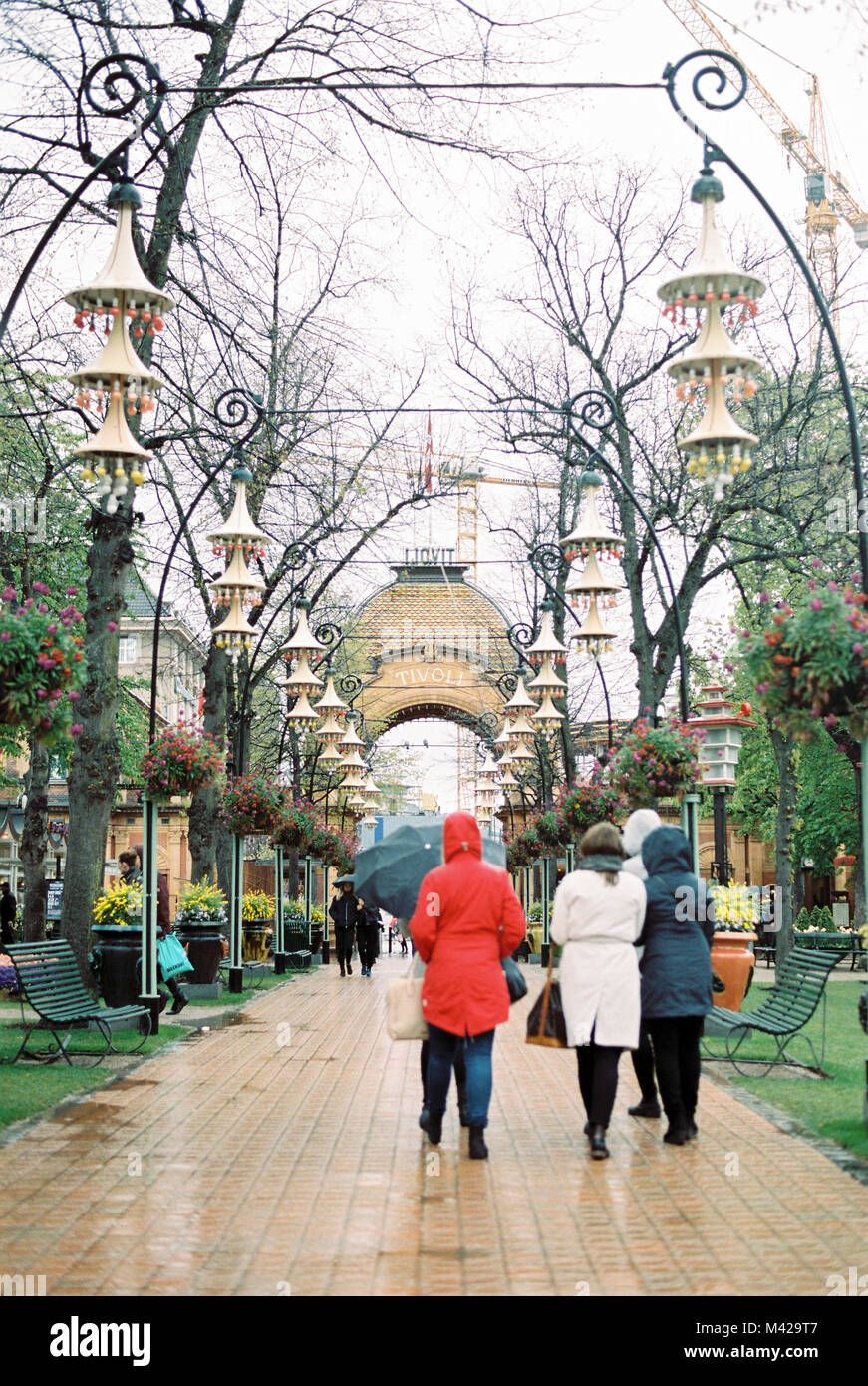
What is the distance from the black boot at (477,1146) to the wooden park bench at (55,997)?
4628mm

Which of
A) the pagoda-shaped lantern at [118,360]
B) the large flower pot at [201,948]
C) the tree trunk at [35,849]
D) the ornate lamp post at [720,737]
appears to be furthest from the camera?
the tree trunk at [35,849]

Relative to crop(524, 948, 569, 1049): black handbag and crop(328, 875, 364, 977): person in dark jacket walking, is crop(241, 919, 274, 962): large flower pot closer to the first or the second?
crop(328, 875, 364, 977): person in dark jacket walking

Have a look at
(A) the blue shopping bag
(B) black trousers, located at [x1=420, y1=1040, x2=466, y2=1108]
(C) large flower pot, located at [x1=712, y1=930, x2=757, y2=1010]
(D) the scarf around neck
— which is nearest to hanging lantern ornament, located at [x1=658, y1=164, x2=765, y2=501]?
(D) the scarf around neck

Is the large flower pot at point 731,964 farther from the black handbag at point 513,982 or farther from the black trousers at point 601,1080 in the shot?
the black trousers at point 601,1080

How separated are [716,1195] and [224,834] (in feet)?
71.2

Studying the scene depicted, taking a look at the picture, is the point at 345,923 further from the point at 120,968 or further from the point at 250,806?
the point at 120,968

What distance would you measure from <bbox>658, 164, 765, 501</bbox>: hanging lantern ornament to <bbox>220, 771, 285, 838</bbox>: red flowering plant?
47.8 ft

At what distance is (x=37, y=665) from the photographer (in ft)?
26.2

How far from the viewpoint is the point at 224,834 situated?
2805 centimetres

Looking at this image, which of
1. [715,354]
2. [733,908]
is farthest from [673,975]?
[733,908]

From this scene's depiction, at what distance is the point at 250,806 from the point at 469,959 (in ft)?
47.3

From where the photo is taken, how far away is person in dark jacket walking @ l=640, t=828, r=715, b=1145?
27.0 feet

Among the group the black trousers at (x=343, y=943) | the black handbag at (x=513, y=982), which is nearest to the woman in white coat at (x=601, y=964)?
the black handbag at (x=513, y=982)

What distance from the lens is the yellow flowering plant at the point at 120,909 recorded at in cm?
1592
